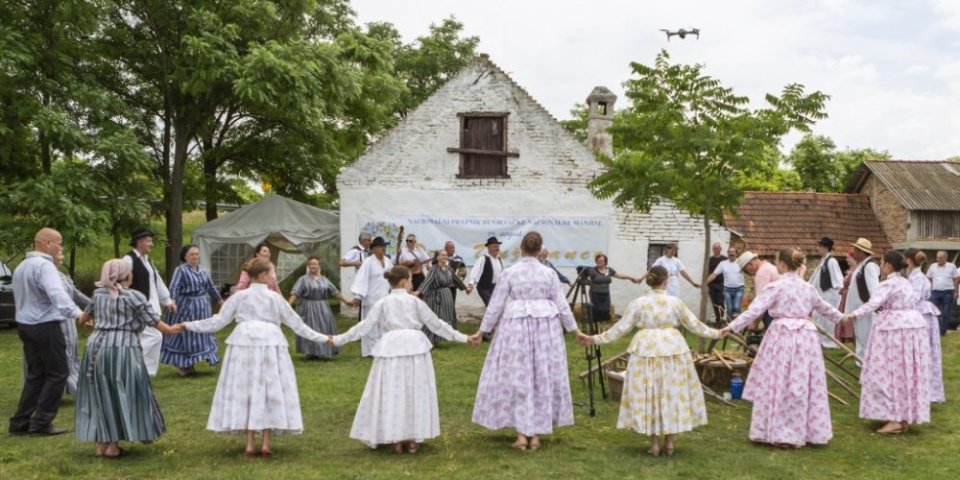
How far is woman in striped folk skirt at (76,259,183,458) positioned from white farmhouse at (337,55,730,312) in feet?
40.3

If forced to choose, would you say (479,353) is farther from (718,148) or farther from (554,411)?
(554,411)

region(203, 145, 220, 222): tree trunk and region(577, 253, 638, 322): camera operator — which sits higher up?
region(203, 145, 220, 222): tree trunk

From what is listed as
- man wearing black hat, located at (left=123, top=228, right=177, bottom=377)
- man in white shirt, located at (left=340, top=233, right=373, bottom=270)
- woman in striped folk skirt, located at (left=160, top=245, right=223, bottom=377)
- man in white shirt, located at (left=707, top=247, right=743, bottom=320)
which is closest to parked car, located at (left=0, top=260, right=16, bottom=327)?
man in white shirt, located at (left=340, top=233, right=373, bottom=270)

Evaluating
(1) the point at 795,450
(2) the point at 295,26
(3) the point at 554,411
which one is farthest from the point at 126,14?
(1) the point at 795,450

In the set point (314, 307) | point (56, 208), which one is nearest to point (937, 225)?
point (314, 307)

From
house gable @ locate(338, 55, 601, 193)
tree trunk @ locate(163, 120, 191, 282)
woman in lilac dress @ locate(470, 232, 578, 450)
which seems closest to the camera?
woman in lilac dress @ locate(470, 232, 578, 450)

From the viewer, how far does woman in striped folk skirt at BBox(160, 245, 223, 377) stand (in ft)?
36.9

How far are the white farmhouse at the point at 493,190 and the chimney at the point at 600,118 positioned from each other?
3121 mm

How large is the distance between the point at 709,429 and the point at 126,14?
660 inches

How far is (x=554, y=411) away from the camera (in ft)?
25.2

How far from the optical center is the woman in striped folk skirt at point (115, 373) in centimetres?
682

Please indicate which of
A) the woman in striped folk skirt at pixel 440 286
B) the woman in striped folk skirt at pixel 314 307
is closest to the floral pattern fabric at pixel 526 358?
the woman in striped folk skirt at pixel 314 307

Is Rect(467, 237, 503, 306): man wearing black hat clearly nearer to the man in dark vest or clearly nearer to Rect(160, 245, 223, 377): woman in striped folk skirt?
the man in dark vest

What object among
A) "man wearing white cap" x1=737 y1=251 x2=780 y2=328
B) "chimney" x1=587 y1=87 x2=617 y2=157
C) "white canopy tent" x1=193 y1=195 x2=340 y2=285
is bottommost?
"man wearing white cap" x1=737 y1=251 x2=780 y2=328
